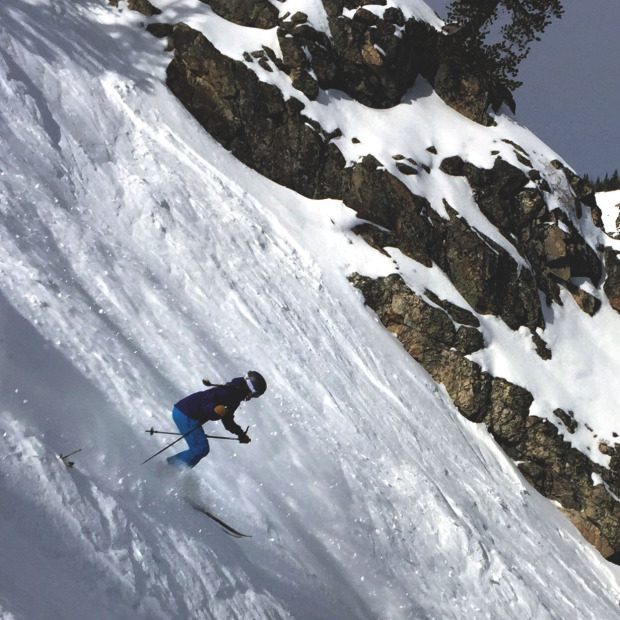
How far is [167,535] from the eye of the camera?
637cm

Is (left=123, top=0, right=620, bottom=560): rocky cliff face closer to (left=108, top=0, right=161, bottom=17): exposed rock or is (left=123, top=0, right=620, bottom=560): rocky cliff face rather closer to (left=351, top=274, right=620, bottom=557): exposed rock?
(left=351, top=274, right=620, bottom=557): exposed rock

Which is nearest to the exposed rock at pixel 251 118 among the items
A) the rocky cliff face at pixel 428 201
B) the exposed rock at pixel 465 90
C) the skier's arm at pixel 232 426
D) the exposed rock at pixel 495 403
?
the rocky cliff face at pixel 428 201

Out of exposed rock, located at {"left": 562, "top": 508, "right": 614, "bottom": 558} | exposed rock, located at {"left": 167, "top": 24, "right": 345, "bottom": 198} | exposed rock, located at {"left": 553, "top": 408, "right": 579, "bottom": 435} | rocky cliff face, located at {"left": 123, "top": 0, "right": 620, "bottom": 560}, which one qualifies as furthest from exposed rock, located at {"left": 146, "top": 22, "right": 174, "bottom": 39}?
exposed rock, located at {"left": 562, "top": 508, "right": 614, "bottom": 558}

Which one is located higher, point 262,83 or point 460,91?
point 460,91

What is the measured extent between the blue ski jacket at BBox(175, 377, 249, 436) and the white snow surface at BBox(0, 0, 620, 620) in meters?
0.57

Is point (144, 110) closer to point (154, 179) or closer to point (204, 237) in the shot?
point (154, 179)

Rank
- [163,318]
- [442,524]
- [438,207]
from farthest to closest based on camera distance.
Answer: [438,207]
[442,524]
[163,318]

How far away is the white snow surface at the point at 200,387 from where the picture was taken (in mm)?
6078

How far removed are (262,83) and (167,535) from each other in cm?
1733

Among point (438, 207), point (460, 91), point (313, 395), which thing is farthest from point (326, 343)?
point (460, 91)

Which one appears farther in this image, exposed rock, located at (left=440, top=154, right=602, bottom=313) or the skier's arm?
exposed rock, located at (left=440, top=154, right=602, bottom=313)

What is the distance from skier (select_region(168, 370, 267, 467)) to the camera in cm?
742

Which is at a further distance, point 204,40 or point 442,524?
point 204,40

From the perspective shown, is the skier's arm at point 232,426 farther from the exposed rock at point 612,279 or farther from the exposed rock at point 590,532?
the exposed rock at point 612,279
